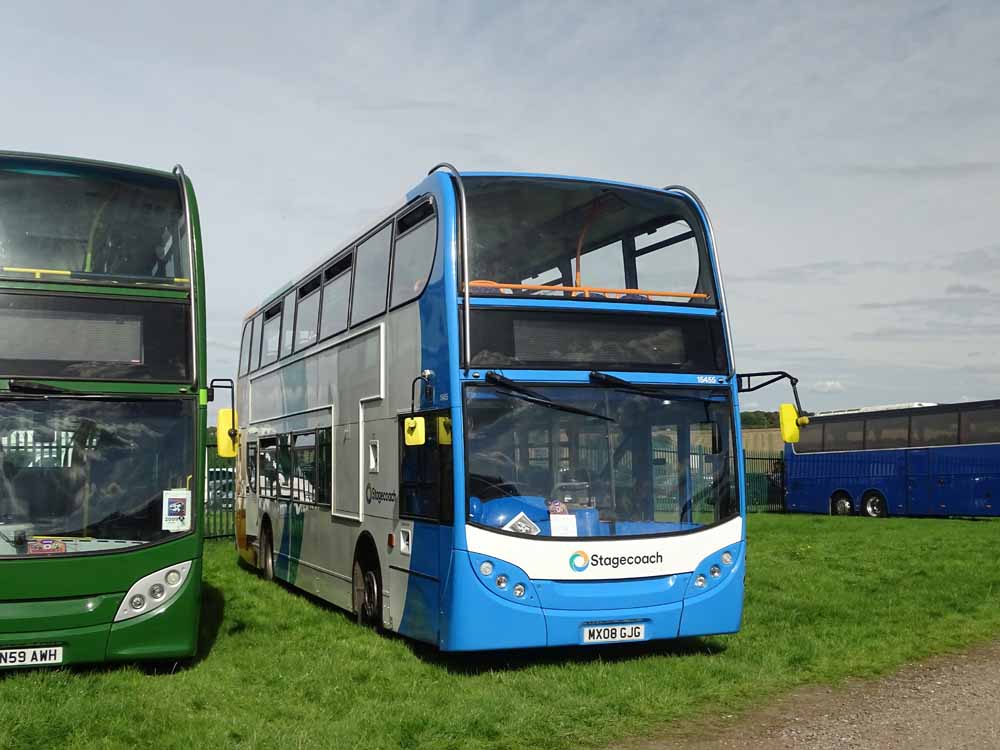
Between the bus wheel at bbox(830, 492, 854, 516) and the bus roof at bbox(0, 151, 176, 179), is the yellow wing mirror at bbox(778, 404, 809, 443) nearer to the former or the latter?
the bus roof at bbox(0, 151, 176, 179)

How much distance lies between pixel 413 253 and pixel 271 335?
7.19 metres

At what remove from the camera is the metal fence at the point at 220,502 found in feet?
83.8

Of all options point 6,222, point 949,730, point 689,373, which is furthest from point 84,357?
point 949,730

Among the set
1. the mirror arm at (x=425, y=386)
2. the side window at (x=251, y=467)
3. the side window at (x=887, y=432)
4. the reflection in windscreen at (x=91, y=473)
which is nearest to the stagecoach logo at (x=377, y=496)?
the mirror arm at (x=425, y=386)

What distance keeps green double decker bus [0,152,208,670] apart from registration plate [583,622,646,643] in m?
3.30

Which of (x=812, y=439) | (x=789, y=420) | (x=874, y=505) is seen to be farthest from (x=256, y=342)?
(x=812, y=439)

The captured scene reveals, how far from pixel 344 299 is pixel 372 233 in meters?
1.20

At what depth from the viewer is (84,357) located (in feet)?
30.9

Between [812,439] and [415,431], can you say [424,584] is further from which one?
[812,439]

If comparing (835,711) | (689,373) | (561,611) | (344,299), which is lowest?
(835,711)

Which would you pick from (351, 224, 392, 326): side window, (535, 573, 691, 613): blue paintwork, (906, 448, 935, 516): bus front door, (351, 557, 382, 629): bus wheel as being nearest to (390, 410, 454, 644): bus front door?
(351, 557, 382, 629): bus wheel

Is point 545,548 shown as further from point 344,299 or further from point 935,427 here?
point 935,427

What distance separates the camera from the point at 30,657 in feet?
29.2

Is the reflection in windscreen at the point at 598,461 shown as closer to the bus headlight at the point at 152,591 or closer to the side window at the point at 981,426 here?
the bus headlight at the point at 152,591
